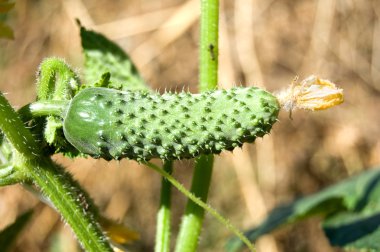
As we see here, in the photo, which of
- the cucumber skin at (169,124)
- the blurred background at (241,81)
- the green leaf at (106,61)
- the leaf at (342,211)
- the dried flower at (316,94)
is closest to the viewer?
the cucumber skin at (169,124)

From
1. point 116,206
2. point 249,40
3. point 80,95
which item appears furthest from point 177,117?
point 249,40

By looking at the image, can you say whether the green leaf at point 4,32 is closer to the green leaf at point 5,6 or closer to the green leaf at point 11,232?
the green leaf at point 5,6

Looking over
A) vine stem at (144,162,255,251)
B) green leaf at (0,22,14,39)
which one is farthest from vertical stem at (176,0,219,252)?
green leaf at (0,22,14,39)

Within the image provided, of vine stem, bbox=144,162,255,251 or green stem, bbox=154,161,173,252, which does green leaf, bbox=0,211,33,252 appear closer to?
green stem, bbox=154,161,173,252

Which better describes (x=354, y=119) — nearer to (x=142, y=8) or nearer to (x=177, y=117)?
(x=142, y=8)

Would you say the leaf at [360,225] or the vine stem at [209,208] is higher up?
the vine stem at [209,208]

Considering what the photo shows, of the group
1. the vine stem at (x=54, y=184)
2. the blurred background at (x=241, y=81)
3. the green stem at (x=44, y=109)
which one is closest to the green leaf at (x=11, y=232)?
the vine stem at (x=54, y=184)
